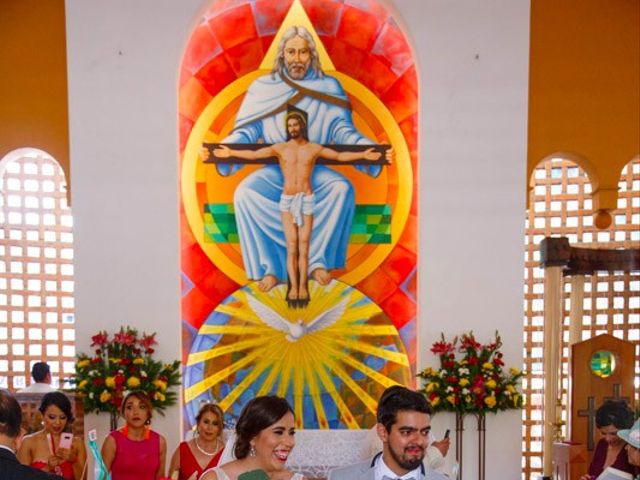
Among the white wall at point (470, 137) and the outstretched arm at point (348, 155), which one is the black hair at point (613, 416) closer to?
the white wall at point (470, 137)

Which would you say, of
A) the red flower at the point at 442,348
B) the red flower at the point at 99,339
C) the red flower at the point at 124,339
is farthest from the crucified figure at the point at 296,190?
the red flower at the point at 99,339

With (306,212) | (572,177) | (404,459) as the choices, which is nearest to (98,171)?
(306,212)

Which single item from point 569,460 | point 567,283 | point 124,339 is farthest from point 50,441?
point 567,283

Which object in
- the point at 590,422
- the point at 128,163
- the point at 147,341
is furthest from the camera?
the point at 128,163

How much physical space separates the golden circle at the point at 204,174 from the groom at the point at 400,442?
470 centimetres

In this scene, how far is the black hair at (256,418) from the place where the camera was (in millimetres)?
2893

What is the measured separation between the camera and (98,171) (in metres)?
7.12

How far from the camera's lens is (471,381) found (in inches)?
266

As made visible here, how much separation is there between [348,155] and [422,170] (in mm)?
883

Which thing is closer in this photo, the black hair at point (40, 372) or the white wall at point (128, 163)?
the black hair at point (40, 372)

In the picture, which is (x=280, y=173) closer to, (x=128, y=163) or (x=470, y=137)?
(x=128, y=163)

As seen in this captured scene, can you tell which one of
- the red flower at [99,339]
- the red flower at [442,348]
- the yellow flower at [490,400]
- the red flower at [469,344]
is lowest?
the yellow flower at [490,400]

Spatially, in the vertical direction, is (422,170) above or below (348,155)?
below

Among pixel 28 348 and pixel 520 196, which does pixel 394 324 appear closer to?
pixel 520 196
